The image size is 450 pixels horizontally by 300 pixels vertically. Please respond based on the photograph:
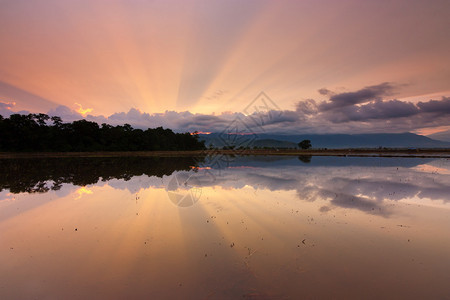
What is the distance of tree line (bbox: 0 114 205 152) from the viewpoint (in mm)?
87062

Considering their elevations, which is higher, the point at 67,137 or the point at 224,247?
the point at 67,137

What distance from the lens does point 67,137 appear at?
98000 millimetres

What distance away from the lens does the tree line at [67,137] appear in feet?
286

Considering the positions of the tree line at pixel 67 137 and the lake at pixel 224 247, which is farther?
the tree line at pixel 67 137

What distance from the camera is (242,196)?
1833cm

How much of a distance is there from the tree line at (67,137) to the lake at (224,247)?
90.6m

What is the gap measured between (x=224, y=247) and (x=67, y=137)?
11302 cm

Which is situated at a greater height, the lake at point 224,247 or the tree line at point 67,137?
the tree line at point 67,137

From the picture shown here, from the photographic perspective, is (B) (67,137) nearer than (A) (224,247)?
No

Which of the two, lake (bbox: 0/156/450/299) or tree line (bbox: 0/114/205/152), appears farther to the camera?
tree line (bbox: 0/114/205/152)

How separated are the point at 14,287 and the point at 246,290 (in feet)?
22.4

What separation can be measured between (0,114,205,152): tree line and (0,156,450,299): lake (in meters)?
90.6

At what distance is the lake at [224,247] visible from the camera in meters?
6.51

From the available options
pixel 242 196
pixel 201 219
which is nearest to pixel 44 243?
pixel 201 219
